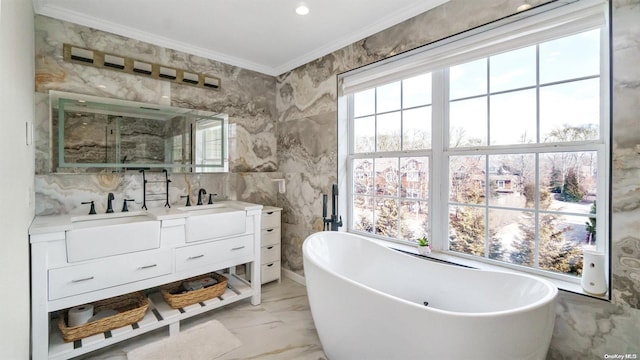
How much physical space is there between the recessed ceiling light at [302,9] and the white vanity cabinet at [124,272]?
68.1 inches

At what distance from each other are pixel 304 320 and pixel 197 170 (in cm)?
179

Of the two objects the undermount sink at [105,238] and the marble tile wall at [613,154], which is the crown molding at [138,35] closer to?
the marble tile wall at [613,154]

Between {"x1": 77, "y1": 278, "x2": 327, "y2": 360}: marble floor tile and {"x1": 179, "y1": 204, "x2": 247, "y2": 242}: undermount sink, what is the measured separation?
2.40 feet

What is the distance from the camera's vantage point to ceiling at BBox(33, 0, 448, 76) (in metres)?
2.14

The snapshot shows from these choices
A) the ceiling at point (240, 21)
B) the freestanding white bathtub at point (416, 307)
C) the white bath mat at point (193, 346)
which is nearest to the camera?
the freestanding white bathtub at point (416, 307)

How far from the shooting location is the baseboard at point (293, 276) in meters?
3.23

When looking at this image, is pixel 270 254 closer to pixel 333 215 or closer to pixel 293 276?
pixel 293 276

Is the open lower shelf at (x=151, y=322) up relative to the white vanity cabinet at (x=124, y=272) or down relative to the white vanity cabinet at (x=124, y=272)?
→ down

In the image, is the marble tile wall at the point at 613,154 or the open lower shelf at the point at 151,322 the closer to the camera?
the marble tile wall at the point at 613,154

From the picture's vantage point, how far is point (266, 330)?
7.59 ft

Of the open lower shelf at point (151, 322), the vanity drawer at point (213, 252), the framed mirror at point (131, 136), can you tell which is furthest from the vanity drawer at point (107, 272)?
the framed mirror at point (131, 136)

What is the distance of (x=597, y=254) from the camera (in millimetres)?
1515

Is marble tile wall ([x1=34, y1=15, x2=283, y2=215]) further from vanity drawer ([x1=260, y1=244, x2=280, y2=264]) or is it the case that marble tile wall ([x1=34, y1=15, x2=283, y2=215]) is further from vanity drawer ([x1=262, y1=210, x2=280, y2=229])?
vanity drawer ([x1=260, y1=244, x2=280, y2=264])

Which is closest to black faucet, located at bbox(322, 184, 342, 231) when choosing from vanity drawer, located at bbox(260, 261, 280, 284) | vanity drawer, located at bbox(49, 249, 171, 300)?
vanity drawer, located at bbox(260, 261, 280, 284)
